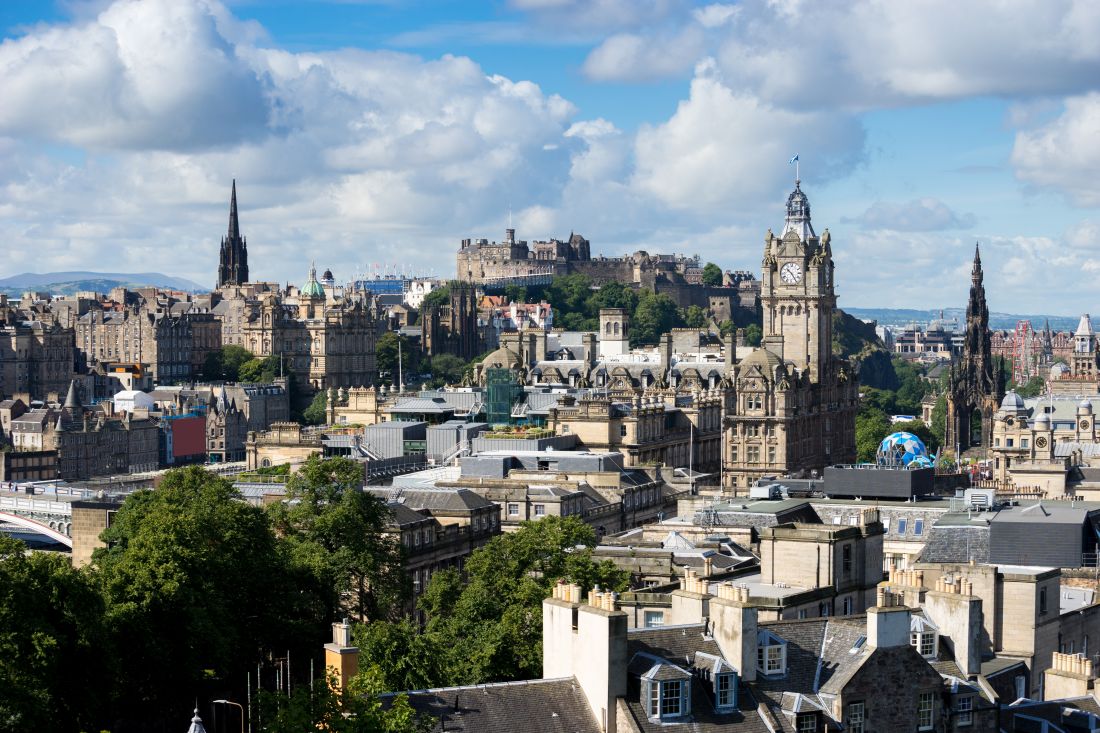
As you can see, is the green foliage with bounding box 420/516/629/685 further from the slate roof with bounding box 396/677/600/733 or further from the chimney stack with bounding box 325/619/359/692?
the slate roof with bounding box 396/677/600/733

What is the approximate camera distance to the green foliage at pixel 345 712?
36250 millimetres

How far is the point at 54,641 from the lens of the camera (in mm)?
46750

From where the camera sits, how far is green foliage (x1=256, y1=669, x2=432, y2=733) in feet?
119

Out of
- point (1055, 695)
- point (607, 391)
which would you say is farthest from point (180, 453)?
point (1055, 695)

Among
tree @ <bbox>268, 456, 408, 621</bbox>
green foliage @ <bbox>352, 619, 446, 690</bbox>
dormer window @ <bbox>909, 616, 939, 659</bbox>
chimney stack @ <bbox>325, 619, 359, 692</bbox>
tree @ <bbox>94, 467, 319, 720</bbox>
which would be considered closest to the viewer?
dormer window @ <bbox>909, 616, 939, 659</bbox>

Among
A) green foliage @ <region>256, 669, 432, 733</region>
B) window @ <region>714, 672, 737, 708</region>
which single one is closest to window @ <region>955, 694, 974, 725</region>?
window @ <region>714, 672, 737, 708</region>

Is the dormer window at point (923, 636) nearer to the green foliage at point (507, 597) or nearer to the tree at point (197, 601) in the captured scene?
the green foliage at point (507, 597)

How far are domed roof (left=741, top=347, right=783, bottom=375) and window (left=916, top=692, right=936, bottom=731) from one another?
10404cm

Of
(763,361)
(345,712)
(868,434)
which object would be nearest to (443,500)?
(345,712)

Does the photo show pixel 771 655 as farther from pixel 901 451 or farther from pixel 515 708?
pixel 901 451

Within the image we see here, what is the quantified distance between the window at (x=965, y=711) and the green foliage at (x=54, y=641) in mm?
20200

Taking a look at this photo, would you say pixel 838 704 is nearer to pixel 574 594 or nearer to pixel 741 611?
pixel 741 611

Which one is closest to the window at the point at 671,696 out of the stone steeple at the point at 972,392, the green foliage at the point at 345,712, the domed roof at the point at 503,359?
the green foliage at the point at 345,712

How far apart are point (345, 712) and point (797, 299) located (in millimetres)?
119954
